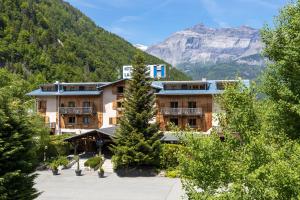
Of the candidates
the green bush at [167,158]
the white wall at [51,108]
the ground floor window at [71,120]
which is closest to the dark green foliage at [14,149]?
the green bush at [167,158]

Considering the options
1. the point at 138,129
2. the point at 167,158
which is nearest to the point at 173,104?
the point at 167,158

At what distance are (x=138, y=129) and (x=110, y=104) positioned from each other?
58.3 ft

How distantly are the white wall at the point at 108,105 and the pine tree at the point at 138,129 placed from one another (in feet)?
49.7

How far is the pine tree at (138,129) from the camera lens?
1711 inches

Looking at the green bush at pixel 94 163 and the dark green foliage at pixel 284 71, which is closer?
the dark green foliage at pixel 284 71

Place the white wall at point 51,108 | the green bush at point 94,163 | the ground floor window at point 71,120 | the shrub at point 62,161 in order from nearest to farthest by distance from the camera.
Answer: the shrub at point 62,161 < the green bush at point 94,163 < the ground floor window at point 71,120 < the white wall at point 51,108

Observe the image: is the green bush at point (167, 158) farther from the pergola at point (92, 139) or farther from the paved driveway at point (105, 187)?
the pergola at point (92, 139)

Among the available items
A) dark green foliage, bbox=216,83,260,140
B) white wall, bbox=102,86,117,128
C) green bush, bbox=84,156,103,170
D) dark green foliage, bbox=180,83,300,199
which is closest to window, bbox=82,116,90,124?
white wall, bbox=102,86,117,128

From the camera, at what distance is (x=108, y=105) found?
61719mm

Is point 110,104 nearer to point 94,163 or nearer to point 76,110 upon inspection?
point 76,110

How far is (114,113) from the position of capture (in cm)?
6153

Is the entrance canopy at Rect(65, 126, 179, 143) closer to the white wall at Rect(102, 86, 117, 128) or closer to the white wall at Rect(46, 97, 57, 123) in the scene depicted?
the white wall at Rect(102, 86, 117, 128)

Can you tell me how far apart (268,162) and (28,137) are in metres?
16.7

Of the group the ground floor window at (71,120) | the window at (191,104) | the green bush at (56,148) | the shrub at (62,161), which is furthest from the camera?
the ground floor window at (71,120)
